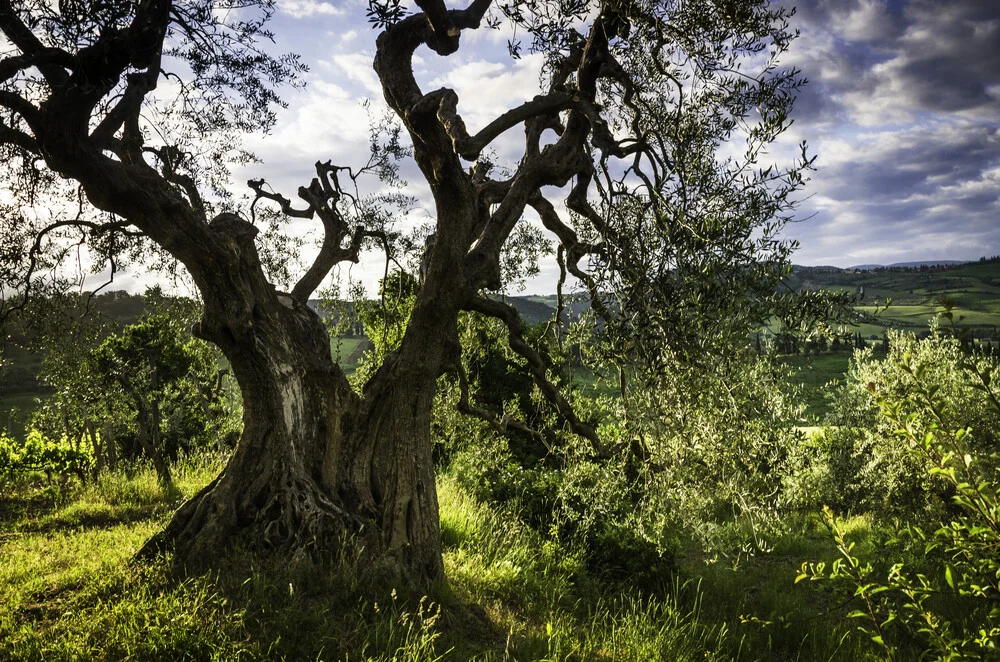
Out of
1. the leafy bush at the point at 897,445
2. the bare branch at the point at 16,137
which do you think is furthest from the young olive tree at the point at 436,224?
the leafy bush at the point at 897,445

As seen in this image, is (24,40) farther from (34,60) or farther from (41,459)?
(41,459)

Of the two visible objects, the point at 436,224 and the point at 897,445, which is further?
the point at 897,445

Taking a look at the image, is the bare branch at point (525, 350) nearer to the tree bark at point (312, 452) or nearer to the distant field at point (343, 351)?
the tree bark at point (312, 452)

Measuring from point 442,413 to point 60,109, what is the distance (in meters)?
13.0

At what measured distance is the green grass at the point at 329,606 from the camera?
5.98 metres

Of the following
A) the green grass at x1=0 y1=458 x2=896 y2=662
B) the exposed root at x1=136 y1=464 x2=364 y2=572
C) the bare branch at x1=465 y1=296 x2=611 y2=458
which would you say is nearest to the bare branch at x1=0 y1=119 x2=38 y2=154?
the exposed root at x1=136 y1=464 x2=364 y2=572

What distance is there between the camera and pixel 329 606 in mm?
6973

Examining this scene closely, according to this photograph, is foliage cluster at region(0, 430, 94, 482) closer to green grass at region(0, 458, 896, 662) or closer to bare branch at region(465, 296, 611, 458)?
green grass at region(0, 458, 896, 662)

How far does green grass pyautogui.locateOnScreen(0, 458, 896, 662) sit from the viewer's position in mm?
5984

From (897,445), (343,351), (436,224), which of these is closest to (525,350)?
(436,224)

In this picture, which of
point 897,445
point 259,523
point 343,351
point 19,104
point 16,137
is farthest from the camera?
point 897,445

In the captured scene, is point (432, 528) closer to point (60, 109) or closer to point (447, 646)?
point (447, 646)

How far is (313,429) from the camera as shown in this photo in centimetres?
948

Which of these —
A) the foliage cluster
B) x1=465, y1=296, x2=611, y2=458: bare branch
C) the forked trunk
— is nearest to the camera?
the forked trunk
